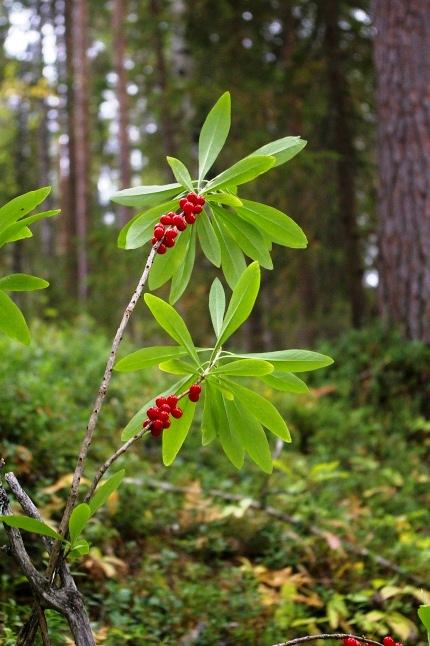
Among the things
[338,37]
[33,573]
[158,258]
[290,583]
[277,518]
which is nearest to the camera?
[33,573]

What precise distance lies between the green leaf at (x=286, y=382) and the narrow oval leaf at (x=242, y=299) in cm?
17

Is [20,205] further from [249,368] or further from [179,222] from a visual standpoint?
[249,368]

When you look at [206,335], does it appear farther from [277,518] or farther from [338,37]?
[277,518]

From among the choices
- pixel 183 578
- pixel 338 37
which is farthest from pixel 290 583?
pixel 338 37

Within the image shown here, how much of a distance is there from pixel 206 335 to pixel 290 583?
8022 mm

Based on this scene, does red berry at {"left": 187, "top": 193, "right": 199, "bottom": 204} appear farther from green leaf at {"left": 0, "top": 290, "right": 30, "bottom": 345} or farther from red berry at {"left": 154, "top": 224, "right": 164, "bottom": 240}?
green leaf at {"left": 0, "top": 290, "right": 30, "bottom": 345}

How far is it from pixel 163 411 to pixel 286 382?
13.3 inches

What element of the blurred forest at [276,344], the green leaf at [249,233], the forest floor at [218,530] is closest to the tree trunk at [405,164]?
the blurred forest at [276,344]

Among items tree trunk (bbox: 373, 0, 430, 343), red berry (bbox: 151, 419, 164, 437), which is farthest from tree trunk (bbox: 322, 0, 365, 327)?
red berry (bbox: 151, 419, 164, 437)

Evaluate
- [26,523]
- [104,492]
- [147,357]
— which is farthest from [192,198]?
[26,523]

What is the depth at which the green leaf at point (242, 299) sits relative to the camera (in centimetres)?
170

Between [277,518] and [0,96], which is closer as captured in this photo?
[277,518]

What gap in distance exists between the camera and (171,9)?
563 inches

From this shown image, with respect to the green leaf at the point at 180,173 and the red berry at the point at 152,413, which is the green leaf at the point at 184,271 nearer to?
the green leaf at the point at 180,173
